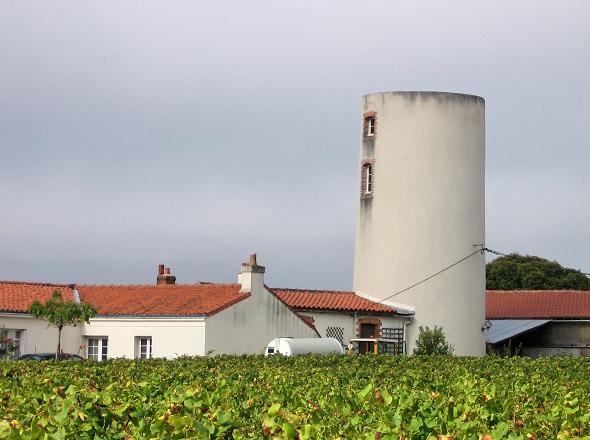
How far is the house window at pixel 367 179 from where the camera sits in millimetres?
59691

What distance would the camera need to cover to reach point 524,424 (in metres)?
13.0

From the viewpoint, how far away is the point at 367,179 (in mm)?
59906

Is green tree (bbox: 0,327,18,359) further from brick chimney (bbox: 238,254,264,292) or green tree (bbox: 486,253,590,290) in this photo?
green tree (bbox: 486,253,590,290)

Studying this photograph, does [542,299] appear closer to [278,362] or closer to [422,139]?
[422,139]

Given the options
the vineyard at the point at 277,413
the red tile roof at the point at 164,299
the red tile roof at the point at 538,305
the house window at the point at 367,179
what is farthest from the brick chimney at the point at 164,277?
the vineyard at the point at 277,413

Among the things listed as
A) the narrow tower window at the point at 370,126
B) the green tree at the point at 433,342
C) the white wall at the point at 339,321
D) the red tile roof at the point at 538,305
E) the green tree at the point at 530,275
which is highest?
the narrow tower window at the point at 370,126

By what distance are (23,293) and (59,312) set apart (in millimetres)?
5549

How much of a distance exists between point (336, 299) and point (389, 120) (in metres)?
8.48

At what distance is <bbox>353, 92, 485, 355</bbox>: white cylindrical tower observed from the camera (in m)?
57.6

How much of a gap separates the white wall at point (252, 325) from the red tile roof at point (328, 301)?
354cm

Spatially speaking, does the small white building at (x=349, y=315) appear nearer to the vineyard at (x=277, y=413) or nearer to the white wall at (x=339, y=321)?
the white wall at (x=339, y=321)

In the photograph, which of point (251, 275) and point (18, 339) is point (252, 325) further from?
point (18, 339)

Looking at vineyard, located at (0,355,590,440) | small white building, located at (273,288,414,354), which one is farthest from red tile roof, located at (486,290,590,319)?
vineyard, located at (0,355,590,440)

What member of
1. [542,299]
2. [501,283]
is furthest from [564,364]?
[501,283]
